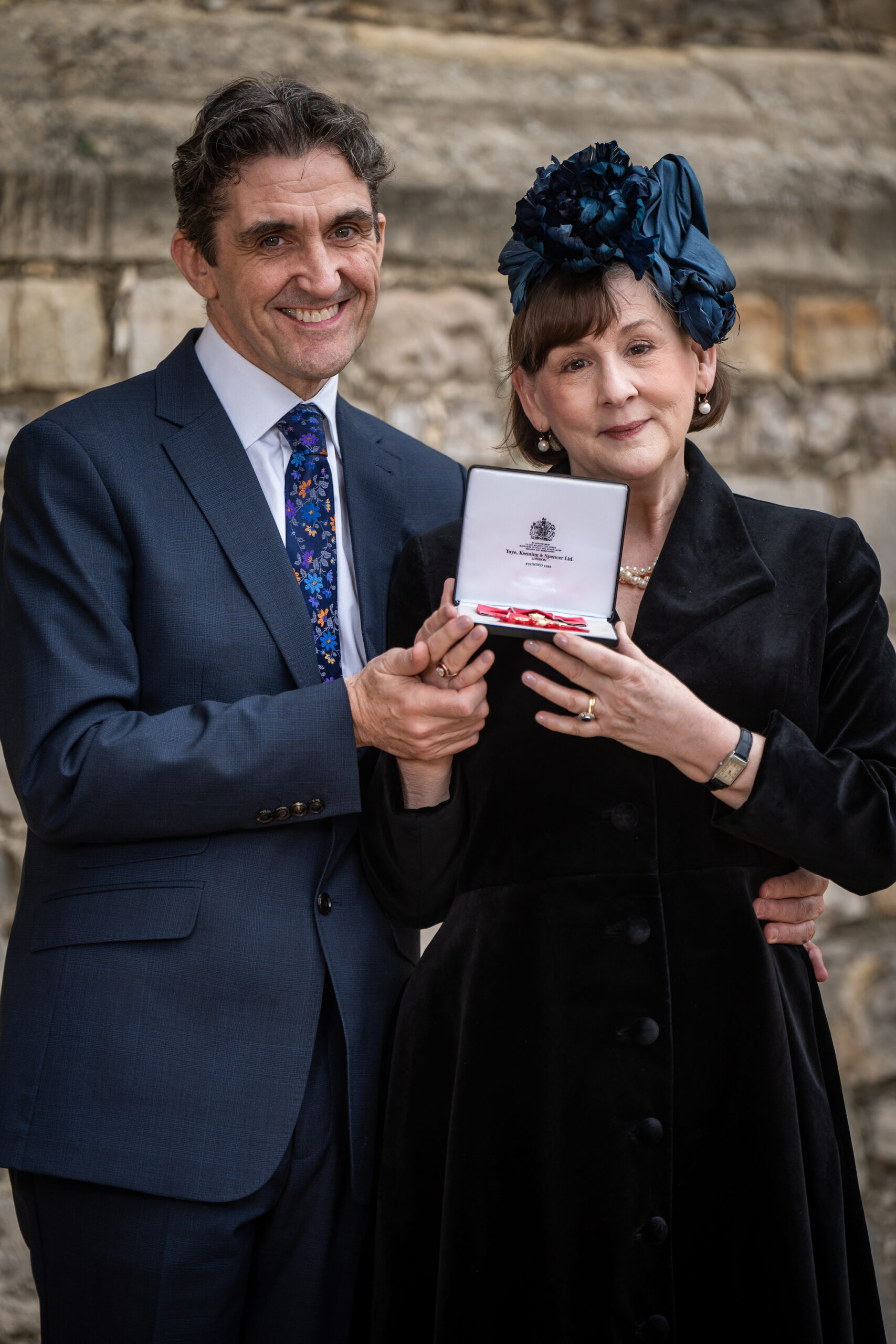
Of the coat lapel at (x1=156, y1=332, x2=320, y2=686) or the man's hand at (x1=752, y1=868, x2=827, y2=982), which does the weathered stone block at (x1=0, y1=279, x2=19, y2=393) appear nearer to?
the coat lapel at (x1=156, y1=332, x2=320, y2=686)

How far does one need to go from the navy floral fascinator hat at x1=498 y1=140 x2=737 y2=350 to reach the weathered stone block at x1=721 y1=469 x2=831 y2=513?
160 centimetres

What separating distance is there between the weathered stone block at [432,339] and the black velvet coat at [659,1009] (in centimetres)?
150

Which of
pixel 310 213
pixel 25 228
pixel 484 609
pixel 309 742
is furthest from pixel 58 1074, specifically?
pixel 25 228

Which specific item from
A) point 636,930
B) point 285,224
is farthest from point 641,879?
point 285,224

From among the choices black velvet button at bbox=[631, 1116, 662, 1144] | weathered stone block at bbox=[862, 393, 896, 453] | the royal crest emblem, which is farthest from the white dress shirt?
weathered stone block at bbox=[862, 393, 896, 453]

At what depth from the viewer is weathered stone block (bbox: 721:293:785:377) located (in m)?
3.64

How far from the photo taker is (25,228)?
3.23 m

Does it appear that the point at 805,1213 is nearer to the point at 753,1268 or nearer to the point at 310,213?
the point at 753,1268

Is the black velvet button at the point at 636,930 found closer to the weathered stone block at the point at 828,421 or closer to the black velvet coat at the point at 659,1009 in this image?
the black velvet coat at the point at 659,1009

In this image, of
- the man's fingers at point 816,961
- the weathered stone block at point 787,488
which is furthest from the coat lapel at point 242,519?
the weathered stone block at point 787,488

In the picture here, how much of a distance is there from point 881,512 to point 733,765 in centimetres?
209

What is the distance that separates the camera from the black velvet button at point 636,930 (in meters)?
1.93

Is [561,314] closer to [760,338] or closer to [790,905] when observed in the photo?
[790,905]

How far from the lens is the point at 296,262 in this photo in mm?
2209
